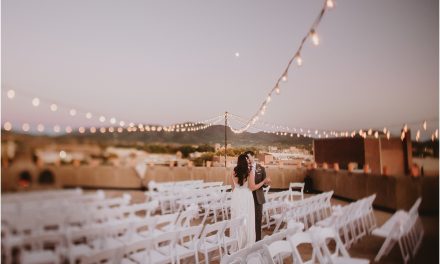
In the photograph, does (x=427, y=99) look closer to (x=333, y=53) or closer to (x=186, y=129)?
(x=333, y=53)

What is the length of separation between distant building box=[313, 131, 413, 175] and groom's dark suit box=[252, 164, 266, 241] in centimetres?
67

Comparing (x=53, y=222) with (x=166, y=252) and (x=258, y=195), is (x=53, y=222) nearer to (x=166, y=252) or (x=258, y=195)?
(x=166, y=252)

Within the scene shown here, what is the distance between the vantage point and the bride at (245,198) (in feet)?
11.2

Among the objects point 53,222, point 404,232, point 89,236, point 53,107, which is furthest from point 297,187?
point 53,107

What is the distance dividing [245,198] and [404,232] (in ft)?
5.28

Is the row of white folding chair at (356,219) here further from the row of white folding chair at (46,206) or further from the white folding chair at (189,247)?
the row of white folding chair at (46,206)

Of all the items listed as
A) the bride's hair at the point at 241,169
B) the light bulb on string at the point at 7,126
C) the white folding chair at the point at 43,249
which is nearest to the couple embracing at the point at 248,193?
the bride's hair at the point at 241,169

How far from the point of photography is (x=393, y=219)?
344cm

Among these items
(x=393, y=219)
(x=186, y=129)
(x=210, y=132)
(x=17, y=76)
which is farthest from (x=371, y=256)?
(x=17, y=76)

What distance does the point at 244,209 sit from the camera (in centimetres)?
353

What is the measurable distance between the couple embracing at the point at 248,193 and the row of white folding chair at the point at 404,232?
47.5 inches

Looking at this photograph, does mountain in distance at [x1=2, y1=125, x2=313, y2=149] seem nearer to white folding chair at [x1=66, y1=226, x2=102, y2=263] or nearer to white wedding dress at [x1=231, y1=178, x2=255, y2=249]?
white wedding dress at [x1=231, y1=178, x2=255, y2=249]

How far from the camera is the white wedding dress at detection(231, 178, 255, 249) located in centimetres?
350

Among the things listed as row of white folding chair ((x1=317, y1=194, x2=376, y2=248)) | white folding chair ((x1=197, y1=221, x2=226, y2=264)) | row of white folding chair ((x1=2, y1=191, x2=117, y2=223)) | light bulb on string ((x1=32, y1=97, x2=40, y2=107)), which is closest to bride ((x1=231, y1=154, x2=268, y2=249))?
white folding chair ((x1=197, y1=221, x2=226, y2=264))
